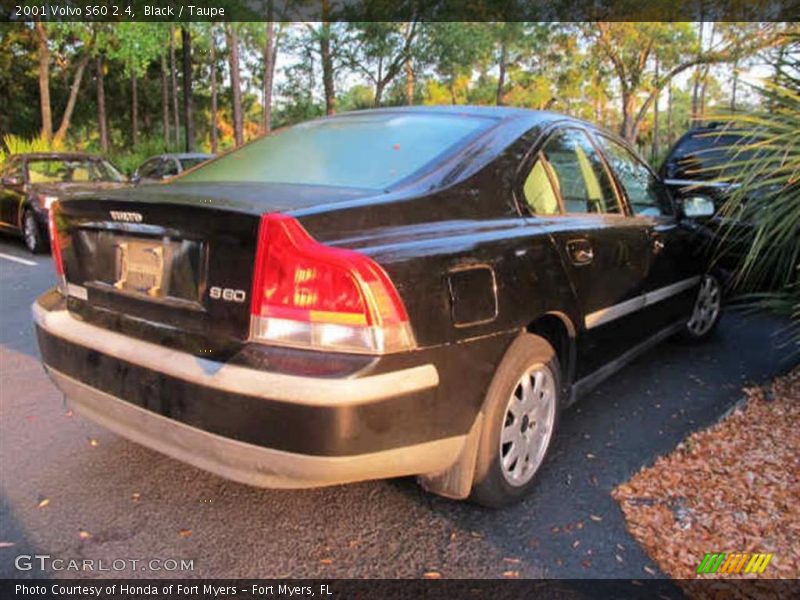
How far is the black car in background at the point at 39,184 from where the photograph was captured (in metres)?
9.70

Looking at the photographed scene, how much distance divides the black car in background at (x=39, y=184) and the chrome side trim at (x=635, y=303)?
8234 millimetres

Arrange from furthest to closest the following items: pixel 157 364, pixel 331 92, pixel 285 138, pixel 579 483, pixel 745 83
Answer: pixel 331 92 → pixel 745 83 → pixel 285 138 → pixel 579 483 → pixel 157 364

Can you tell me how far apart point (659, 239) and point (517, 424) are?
6.23ft

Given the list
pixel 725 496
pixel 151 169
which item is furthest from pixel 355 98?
pixel 725 496

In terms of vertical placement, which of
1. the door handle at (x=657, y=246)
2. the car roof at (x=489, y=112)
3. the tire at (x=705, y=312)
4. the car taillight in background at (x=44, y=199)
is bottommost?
the tire at (x=705, y=312)

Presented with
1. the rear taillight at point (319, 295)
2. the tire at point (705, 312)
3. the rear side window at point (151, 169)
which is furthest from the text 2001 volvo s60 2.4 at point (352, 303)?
the rear side window at point (151, 169)

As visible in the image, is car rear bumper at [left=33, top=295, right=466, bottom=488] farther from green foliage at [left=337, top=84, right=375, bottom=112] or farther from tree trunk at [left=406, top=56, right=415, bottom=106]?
green foliage at [left=337, top=84, right=375, bottom=112]

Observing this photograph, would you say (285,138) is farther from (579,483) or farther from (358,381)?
(579,483)

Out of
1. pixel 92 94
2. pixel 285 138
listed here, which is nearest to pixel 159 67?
pixel 92 94

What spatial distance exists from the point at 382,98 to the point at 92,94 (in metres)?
16.1

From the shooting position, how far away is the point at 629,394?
424cm

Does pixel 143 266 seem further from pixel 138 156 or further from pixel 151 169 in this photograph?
pixel 138 156

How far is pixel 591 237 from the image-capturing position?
10.6ft

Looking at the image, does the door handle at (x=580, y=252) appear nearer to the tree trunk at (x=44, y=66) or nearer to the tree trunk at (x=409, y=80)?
the tree trunk at (x=44, y=66)
